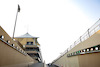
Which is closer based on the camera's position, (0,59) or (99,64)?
(0,59)

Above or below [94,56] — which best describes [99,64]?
below

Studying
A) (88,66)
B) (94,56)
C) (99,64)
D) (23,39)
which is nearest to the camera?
(99,64)

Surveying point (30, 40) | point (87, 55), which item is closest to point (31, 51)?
point (30, 40)

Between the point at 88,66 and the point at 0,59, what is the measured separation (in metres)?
7.67

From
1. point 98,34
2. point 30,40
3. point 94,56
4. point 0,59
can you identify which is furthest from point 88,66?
point 30,40

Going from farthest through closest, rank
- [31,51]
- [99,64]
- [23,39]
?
1. [23,39]
2. [31,51]
3. [99,64]

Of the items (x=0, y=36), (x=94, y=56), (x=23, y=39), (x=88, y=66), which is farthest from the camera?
(x=23, y=39)

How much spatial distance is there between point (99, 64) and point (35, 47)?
49.7 m

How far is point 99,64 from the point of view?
8484mm

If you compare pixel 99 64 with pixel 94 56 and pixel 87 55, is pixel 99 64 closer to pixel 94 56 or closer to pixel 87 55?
pixel 94 56

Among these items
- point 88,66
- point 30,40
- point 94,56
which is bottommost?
point 88,66

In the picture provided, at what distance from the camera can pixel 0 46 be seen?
22.2 ft

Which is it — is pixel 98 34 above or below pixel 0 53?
above

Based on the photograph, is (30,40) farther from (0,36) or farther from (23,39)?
(0,36)
